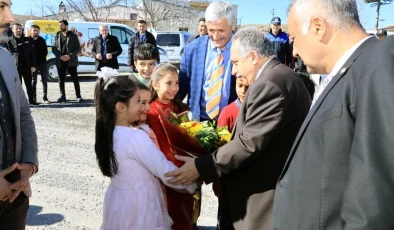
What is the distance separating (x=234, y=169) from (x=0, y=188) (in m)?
1.36

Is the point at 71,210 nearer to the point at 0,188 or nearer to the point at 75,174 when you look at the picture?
the point at 75,174

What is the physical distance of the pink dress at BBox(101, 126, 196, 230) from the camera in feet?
8.64

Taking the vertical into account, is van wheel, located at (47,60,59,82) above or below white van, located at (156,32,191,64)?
below

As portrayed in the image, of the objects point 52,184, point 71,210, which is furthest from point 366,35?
point 52,184

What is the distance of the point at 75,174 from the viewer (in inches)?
218

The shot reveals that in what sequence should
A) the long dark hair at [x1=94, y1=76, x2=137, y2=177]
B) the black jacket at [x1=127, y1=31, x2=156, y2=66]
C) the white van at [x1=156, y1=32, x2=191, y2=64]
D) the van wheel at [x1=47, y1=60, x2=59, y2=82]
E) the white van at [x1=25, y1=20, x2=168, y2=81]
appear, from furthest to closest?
the white van at [x1=156, y1=32, x2=191, y2=64], the white van at [x1=25, y1=20, x2=168, y2=81], the van wheel at [x1=47, y1=60, x2=59, y2=82], the black jacket at [x1=127, y1=31, x2=156, y2=66], the long dark hair at [x1=94, y1=76, x2=137, y2=177]

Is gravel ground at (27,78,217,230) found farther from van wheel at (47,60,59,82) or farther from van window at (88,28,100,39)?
van window at (88,28,100,39)

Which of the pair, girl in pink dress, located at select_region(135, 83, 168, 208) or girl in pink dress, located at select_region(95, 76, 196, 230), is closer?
girl in pink dress, located at select_region(95, 76, 196, 230)

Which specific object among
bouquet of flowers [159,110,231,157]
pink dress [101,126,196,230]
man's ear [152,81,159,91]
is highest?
man's ear [152,81,159,91]

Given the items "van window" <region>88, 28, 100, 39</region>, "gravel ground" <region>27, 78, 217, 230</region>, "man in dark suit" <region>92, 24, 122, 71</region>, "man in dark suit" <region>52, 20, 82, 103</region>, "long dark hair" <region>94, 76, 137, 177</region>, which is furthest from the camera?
"van window" <region>88, 28, 100, 39</region>

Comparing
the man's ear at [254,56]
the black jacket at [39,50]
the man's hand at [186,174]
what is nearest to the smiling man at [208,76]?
the man's ear at [254,56]

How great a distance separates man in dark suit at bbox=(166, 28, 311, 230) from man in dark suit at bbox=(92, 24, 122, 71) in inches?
317

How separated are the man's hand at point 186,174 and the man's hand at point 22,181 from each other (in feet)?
2.87

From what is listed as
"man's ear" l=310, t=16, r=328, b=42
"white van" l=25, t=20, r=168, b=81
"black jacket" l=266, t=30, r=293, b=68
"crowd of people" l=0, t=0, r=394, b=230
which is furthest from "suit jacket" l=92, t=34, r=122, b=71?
"man's ear" l=310, t=16, r=328, b=42
